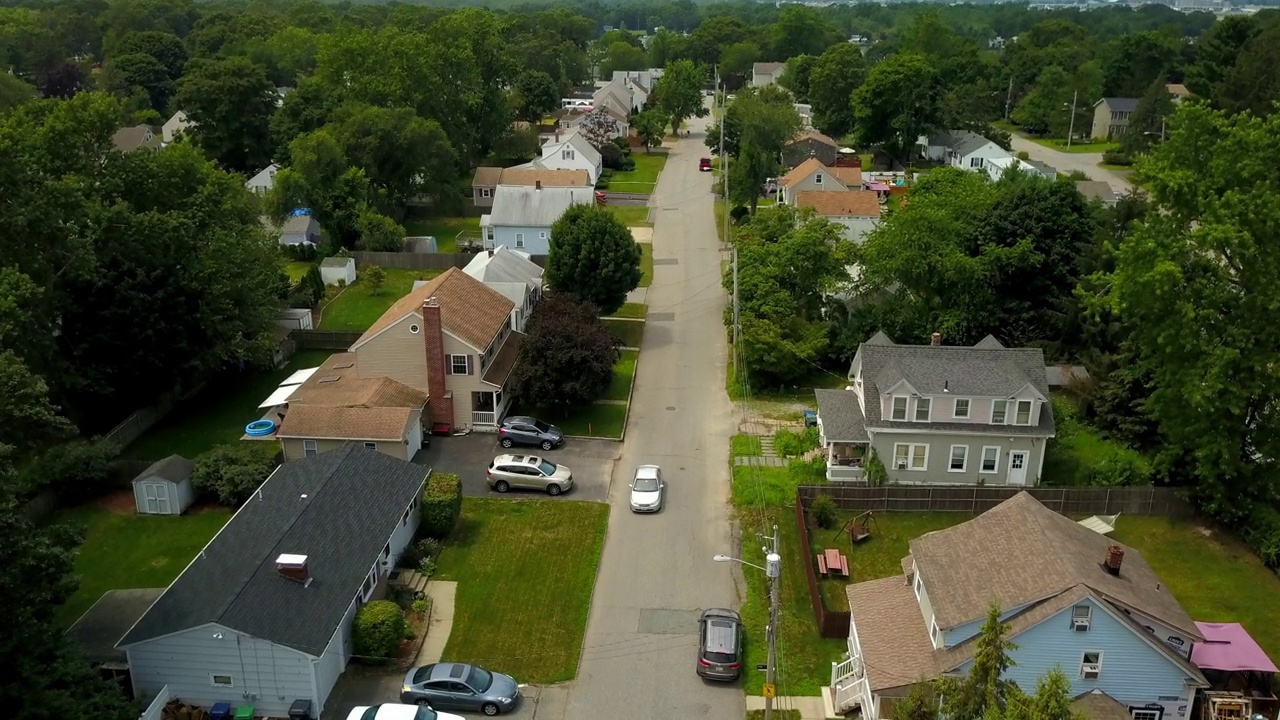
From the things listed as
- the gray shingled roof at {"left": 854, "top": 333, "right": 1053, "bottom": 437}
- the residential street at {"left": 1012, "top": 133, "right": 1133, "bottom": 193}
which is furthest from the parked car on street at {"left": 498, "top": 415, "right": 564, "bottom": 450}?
the residential street at {"left": 1012, "top": 133, "right": 1133, "bottom": 193}

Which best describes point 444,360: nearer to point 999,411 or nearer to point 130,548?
point 130,548

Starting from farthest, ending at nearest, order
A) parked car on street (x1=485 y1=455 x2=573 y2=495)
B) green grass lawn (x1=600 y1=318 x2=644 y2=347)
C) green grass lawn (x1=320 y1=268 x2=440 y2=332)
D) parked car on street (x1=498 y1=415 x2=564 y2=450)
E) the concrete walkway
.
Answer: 1. green grass lawn (x1=320 y1=268 x2=440 y2=332)
2. green grass lawn (x1=600 y1=318 x2=644 y2=347)
3. parked car on street (x1=498 y1=415 x2=564 y2=450)
4. parked car on street (x1=485 y1=455 x2=573 y2=495)
5. the concrete walkway

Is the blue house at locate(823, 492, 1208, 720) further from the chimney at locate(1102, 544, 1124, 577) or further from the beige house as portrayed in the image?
the beige house

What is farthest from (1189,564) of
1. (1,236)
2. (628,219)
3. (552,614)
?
(628,219)

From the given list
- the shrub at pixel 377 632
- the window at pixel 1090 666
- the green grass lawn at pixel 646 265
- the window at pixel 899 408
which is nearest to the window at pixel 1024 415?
the window at pixel 899 408

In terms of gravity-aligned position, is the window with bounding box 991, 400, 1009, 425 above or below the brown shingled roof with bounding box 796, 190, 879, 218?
below

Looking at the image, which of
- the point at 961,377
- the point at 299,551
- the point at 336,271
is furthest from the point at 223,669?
the point at 336,271
